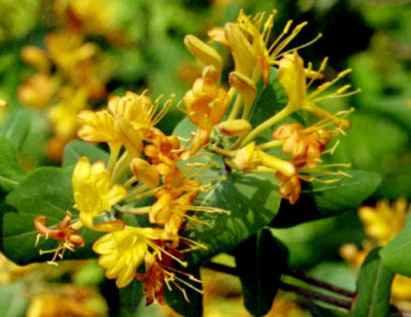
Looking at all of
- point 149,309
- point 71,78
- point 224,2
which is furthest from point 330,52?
point 149,309

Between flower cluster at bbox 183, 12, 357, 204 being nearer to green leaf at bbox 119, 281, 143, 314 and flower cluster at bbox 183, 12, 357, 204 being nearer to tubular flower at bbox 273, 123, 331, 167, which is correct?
tubular flower at bbox 273, 123, 331, 167

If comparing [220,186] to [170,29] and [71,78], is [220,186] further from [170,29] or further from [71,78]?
[170,29]

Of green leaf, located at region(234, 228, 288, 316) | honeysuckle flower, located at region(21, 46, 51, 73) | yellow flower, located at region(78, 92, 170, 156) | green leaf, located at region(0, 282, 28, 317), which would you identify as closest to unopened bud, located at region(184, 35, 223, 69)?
yellow flower, located at region(78, 92, 170, 156)


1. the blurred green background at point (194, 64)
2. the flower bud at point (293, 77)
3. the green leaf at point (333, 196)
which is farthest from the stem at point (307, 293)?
the blurred green background at point (194, 64)

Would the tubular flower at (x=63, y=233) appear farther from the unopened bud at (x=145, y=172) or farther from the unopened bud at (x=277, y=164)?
the unopened bud at (x=277, y=164)

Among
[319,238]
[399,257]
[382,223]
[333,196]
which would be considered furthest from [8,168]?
[319,238]

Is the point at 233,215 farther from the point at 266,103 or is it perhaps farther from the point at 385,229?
the point at 385,229
